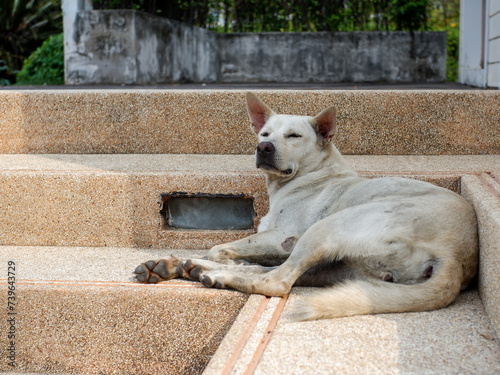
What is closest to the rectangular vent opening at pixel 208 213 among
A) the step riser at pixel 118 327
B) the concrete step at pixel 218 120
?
the concrete step at pixel 218 120

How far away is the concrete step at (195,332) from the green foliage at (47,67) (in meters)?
9.28

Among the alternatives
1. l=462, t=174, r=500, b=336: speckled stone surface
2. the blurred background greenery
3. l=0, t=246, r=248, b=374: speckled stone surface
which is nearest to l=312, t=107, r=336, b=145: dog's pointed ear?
l=462, t=174, r=500, b=336: speckled stone surface

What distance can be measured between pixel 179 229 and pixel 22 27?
44.1 ft

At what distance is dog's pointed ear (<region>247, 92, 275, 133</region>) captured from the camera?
12.4ft

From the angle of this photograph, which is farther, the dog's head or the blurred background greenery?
the blurred background greenery

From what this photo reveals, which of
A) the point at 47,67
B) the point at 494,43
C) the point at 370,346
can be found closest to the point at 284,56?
the point at 494,43

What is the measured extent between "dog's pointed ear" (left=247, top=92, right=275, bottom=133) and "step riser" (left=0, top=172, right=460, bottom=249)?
34 centimetres

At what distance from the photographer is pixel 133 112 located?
4.67 meters

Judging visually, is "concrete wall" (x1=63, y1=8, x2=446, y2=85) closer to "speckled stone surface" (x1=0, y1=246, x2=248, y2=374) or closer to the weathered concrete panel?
the weathered concrete panel

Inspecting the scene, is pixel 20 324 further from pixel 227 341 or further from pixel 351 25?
pixel 351 25

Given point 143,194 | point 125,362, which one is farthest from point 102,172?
point 125,362

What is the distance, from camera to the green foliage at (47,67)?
12.1m

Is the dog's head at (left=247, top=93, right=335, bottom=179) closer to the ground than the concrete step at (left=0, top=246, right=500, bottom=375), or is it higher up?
higher up

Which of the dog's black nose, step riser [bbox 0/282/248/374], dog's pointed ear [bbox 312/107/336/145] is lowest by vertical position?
step riser [bbox 0/282/248/374]
